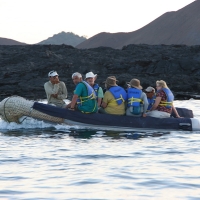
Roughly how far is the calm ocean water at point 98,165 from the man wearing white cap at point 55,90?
46.0 inches

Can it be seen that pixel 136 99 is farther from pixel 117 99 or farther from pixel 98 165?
pixel 98 165

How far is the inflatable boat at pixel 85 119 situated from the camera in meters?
16.1

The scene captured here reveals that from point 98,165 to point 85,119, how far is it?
18.5 ft

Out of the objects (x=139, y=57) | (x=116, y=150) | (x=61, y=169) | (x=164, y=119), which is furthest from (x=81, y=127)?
(x=139, y=57)

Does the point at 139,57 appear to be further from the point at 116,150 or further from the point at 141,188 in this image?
the point at 141,188

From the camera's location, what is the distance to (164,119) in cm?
1620

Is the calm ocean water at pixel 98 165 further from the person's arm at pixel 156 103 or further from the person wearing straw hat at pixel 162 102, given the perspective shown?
the person's arm at pixel 156 103

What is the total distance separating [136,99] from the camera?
623 inches

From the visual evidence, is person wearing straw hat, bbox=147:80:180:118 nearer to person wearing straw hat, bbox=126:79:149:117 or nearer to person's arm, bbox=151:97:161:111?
person's arm, bbox=151:97:161:111

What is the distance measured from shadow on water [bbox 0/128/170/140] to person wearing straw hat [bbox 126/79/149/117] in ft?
1.88

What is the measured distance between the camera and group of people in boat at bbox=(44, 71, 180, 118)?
1581 centimetres

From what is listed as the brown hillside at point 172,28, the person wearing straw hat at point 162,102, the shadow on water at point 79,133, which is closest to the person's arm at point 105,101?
the shadow on water at point 79,133

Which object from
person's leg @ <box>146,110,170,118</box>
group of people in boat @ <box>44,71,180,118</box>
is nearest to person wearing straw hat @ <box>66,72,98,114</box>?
group of people in boat @ <box>44,71,180,118</box>

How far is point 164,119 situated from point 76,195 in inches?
321
